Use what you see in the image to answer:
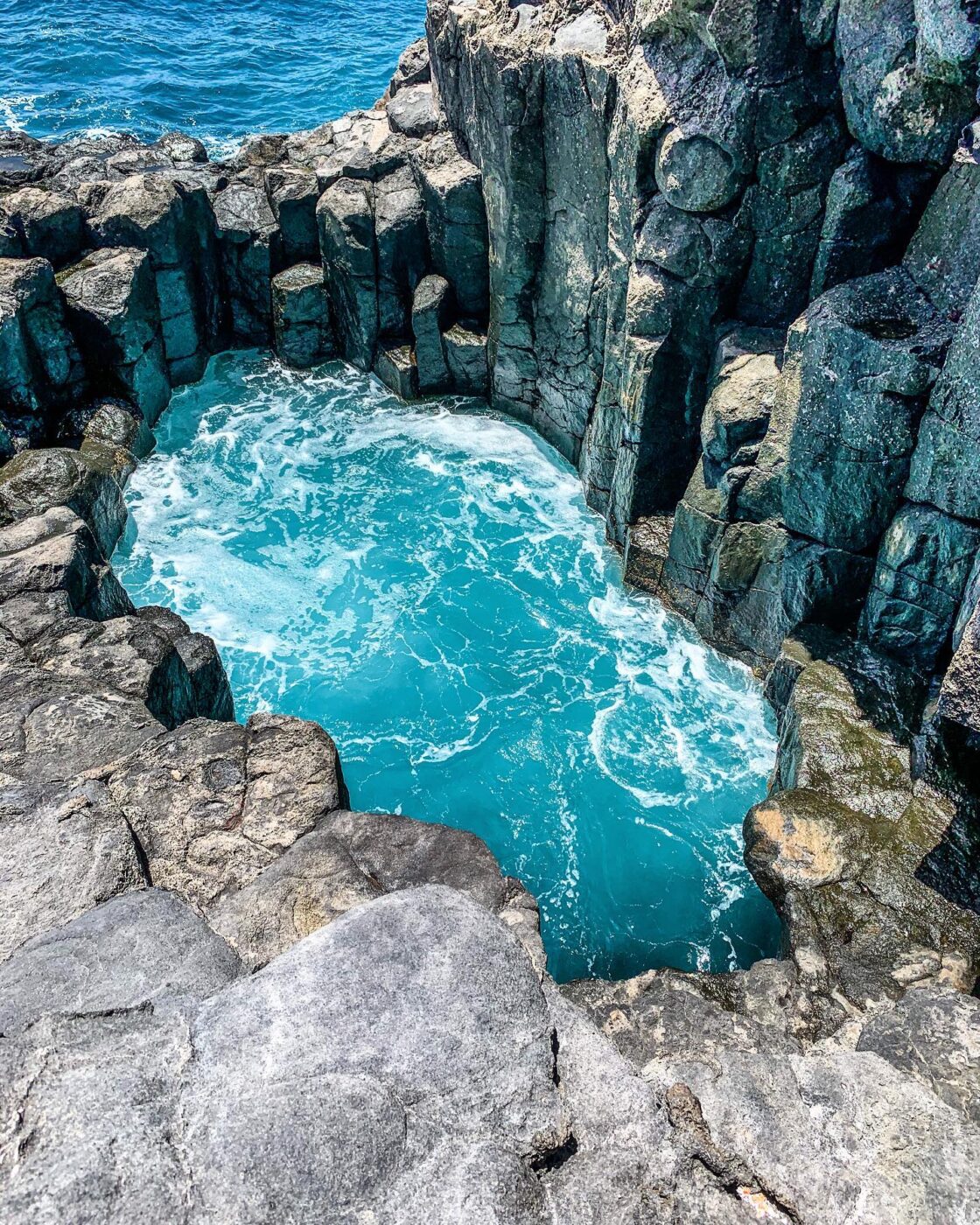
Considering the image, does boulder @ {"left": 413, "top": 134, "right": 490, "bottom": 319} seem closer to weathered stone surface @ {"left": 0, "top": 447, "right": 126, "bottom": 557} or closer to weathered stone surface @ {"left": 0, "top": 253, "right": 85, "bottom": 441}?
weathered stone surface @ {"left": 0, "top": 253, "right": 85, "bottom": 441}

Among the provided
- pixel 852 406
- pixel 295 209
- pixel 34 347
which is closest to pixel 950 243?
pixel 852 406

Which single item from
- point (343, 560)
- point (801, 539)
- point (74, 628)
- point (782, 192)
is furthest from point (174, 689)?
point (782, 192)

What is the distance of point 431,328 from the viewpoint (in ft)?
79.6

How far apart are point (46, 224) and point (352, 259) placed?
782cm

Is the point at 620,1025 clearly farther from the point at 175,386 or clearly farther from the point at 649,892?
the point at 175,386

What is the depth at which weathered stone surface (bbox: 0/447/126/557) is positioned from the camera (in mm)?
18250

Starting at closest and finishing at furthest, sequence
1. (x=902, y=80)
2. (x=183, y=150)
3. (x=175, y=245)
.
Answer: (x=902, y=80), (x=175, y=245), (x=183, y=150)

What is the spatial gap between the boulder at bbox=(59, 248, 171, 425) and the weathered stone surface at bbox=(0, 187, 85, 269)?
654mm

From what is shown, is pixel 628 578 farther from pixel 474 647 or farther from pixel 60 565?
pixel 60 565

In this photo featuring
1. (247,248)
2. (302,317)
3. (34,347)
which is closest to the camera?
(34,347)

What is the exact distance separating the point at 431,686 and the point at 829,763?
25.5 feet

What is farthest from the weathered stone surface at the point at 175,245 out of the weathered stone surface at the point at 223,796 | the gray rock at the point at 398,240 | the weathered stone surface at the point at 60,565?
the weathered stone surface at the point at 223,796

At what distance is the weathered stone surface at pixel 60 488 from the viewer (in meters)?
18.2

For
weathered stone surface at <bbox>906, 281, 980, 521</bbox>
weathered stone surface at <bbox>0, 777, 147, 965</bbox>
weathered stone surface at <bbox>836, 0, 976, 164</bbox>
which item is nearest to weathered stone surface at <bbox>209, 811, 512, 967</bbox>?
weathered stone surface at <bbox>0, 777, 147, 965</bbox>
